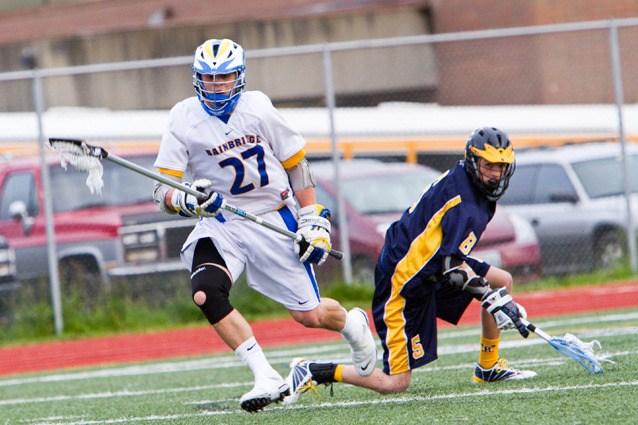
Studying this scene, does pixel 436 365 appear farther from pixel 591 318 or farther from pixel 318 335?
pixel 318 335

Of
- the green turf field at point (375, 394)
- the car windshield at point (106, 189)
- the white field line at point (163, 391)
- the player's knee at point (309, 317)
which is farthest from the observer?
the car windshield at point (106, 189)

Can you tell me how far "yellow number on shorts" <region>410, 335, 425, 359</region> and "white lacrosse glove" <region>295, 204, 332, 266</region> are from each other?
654mm

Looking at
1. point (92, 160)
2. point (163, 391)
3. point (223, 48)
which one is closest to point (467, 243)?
point (223, 48)

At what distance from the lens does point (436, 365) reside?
793 centimetres

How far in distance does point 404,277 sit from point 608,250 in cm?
697

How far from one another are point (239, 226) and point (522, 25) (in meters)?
18.2

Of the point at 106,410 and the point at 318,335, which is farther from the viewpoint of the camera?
the point at 318,335

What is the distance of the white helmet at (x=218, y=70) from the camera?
6246mm

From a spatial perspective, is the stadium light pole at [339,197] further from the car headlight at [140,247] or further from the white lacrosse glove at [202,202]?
the white lacrosse glove at [202,202]

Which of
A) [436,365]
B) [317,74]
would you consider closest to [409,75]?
[317,74]

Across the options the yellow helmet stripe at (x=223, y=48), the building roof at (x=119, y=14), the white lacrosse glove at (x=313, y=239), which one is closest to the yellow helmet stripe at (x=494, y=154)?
the white lacrosse glove at (x=313, y=239)

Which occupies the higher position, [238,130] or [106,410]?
[238,130]

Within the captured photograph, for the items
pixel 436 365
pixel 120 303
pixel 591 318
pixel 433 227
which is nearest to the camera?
pixel 433 227

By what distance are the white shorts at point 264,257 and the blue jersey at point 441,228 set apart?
494mm
